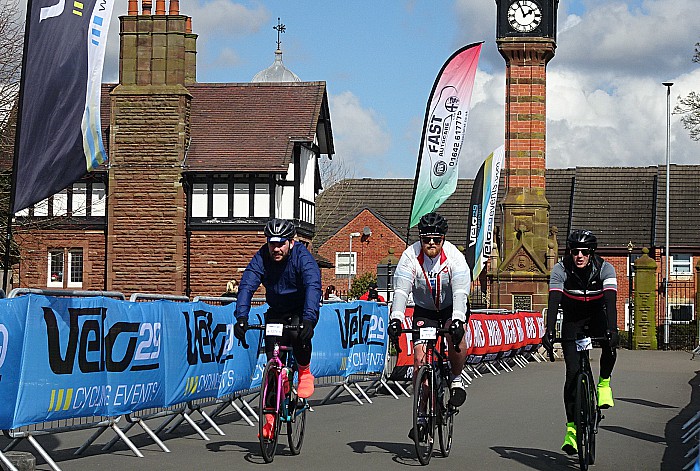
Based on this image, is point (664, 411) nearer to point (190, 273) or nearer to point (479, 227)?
point (479, 227)

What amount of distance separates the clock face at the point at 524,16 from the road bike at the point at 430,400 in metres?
29.7

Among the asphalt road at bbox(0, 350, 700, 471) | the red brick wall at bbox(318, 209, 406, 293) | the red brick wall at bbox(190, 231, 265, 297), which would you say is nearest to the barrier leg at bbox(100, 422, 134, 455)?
the asphalt road at bbox(0, 350, 700, 471)

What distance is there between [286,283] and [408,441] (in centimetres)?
235

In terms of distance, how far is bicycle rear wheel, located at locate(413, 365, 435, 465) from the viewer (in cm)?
1018

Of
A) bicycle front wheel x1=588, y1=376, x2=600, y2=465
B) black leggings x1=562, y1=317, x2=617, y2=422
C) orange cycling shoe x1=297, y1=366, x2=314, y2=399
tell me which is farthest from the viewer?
orange cycling shoe x1=297, y1=366, x2=314, y2=399

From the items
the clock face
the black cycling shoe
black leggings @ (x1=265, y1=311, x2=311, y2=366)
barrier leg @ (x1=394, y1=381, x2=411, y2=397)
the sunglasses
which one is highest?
the clock face

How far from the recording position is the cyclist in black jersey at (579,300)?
1020 centimetres

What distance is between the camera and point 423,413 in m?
10.3

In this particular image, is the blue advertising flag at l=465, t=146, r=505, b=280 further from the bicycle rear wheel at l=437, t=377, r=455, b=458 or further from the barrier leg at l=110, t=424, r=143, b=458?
the barrier leg at l=110, t=424, r=143, b=458

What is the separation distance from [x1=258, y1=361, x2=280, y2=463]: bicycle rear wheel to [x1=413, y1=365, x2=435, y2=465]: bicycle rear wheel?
116 centimetres

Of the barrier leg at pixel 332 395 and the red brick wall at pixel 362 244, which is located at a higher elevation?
the red brick wall at pixel 362 244

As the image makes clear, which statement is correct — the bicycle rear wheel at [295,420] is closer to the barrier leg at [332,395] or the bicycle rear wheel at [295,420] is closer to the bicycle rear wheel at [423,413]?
the bicycle rear wheel at [423,413]

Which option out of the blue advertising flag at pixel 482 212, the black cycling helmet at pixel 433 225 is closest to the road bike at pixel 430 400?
the black cycling helmet at pixel 433 225

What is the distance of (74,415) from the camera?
32.3ft
